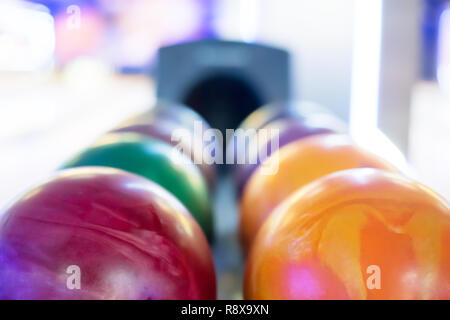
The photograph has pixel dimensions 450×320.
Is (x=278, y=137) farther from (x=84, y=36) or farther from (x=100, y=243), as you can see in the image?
(x=84, y=36)

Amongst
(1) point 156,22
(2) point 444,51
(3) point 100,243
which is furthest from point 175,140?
(1) point 156,22

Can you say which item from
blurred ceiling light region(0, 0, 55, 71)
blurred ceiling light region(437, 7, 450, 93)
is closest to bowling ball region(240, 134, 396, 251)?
blurred ceiling light region(0, 0, 55, 71)

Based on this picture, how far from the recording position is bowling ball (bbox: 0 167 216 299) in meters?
0.72

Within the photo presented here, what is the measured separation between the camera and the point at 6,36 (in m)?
1.49

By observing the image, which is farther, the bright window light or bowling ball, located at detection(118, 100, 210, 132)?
the bright window light

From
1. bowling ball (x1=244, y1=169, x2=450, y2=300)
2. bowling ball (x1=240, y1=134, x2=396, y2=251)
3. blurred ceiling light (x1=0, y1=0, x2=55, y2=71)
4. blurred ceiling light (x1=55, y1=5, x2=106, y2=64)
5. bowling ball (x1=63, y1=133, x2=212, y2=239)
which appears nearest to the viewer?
bowling ball (x1=244, y1=169, x2=450, y2=300)

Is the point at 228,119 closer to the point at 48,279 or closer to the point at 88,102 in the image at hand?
the point at 48,279

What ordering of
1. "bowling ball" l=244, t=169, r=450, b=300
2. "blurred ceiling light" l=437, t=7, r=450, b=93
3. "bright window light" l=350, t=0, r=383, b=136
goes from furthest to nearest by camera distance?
"blurred ceiling light" l=437, t=7, r=450, b=93 < "bright window light" l=350, t=0, r=383, b=136 < "bowling ball" l=244, t=169, r=450, b=300

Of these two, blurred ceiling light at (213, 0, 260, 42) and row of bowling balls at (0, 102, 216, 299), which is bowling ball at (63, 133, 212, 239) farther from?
blurred ceiling light at (213, 0, 260, 42)

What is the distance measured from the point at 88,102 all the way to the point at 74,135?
5.98 feet

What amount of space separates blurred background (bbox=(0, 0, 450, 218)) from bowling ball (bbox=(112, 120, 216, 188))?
354mm

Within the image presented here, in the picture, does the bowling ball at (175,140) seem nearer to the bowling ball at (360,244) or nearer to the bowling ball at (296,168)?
the bowling ball at (296,168)

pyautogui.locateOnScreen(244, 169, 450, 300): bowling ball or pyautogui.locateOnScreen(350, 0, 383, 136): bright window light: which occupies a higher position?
pyautogui.locateOnScreen(350, 0, 383, 136): bright window light
